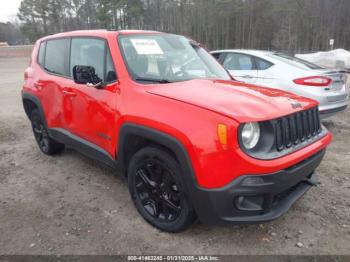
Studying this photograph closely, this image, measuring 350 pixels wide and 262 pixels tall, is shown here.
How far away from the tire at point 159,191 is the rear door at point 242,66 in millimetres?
4076

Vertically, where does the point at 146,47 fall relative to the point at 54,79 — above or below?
above

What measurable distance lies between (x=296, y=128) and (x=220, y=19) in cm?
5668

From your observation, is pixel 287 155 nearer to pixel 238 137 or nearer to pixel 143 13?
pixel 238 137

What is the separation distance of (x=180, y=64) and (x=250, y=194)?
5.62 ft

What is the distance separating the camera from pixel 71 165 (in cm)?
452

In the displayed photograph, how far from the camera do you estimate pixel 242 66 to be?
6.50m

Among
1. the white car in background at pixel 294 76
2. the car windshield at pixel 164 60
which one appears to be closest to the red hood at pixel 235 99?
the car windshield at pixel 164 60

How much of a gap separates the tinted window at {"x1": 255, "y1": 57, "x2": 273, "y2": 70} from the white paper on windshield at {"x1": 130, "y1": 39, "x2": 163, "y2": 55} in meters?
3.38

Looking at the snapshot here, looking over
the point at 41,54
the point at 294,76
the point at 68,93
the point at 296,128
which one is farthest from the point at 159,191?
the point at 294,76

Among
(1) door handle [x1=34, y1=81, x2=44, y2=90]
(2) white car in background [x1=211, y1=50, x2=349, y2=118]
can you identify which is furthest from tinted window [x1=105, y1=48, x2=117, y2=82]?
(2) white car in background [x1=211, y1=50, x2=349, y2=118]

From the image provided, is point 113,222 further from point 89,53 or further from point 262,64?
point 262,64

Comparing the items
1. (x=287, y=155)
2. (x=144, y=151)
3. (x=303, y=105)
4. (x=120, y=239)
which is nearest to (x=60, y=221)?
(x=120, y=239)

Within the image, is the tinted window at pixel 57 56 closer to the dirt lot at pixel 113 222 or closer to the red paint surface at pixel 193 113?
the red paint surface at pixel 193 113

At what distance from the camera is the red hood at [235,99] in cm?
233
